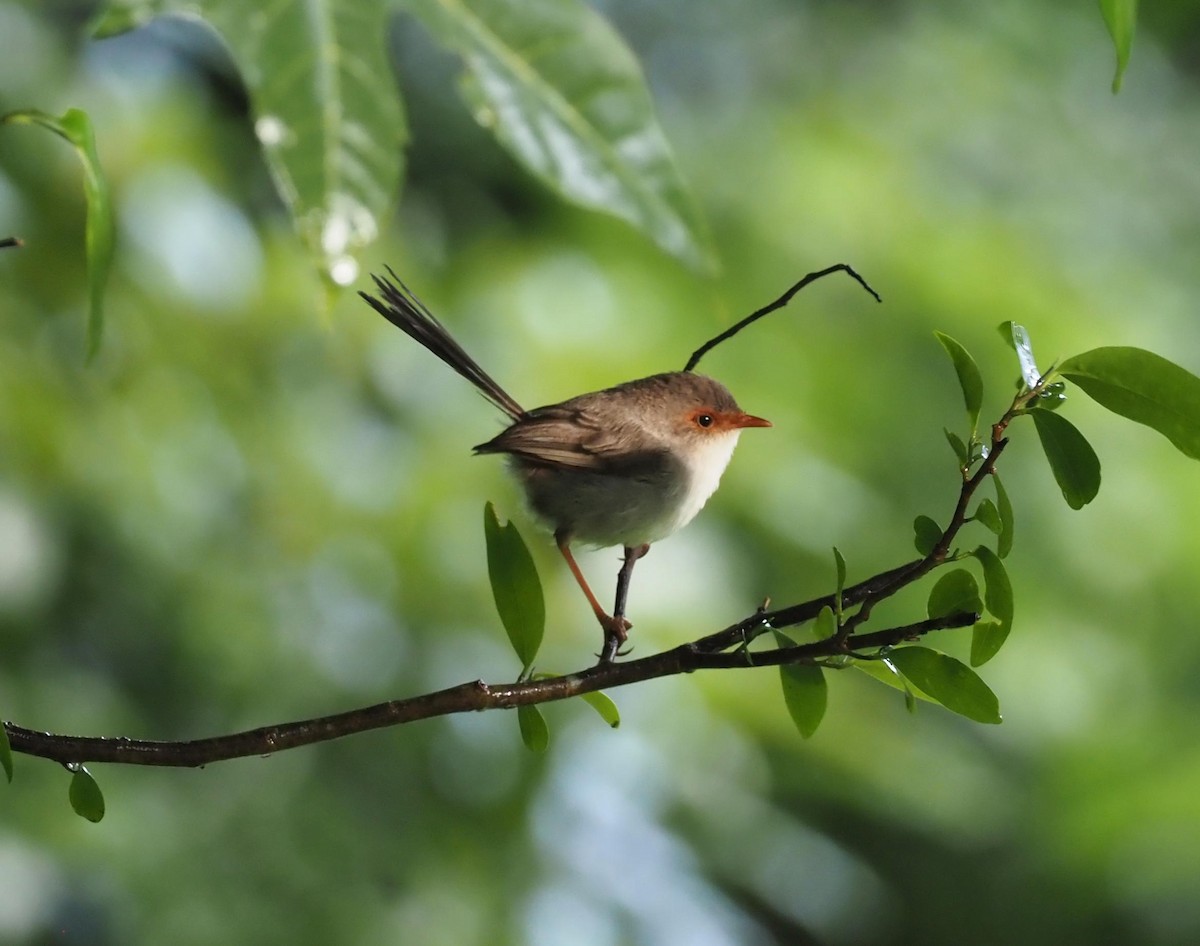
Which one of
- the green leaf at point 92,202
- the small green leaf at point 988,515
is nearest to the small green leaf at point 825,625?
the small green leaf at point 988,515

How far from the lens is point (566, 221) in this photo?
370 centimetres

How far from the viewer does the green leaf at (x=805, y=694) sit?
3.21 feet

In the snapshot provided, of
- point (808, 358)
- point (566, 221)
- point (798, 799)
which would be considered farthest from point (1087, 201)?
point (798, 799)

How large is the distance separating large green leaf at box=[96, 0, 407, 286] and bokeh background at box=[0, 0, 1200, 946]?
176 cm

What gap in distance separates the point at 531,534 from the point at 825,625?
6.05 feet

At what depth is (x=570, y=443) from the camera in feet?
Answer: 6.61

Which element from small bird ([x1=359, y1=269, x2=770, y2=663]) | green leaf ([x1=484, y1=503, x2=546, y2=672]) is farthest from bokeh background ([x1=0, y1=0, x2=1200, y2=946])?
green leaf ([x1=484, y1=503, x2=546, y2=672])

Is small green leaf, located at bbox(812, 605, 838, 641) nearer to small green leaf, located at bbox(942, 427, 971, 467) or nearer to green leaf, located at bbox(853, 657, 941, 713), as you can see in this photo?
green leaf, located at bbox(853, 657, 941, 713)

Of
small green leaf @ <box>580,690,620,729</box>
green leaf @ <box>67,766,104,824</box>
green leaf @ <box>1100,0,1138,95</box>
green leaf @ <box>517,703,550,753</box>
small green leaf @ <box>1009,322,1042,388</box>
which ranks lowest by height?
green leaf @ <box>67,766,104,824</box>

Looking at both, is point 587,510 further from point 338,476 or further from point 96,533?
point 96,533

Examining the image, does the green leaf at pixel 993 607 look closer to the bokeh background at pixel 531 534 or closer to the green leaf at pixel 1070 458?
the green leaf at pixel 1070 458

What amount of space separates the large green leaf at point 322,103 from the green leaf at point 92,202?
11 centimetres

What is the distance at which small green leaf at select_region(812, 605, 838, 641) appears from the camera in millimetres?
934

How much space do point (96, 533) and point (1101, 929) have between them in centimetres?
322
